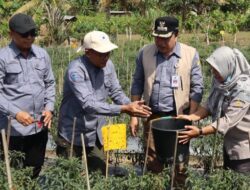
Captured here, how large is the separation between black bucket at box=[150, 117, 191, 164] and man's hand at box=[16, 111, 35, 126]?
0.75 metres

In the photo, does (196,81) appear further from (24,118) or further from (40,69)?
(24,118)

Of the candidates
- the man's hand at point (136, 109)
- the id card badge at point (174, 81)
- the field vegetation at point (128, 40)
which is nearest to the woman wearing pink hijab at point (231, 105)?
the field vegetation at point (128, 40)

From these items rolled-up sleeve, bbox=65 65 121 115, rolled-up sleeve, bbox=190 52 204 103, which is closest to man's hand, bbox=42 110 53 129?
rolled-up sleeve, bbox=65 65 121 115

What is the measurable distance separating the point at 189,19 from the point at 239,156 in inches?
729

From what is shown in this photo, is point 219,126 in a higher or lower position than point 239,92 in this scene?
lower

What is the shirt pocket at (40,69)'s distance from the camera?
3.28 metres

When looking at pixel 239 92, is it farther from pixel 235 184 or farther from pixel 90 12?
pixel 90 12

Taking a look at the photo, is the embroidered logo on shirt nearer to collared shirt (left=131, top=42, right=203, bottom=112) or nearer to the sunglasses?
the sunglasses

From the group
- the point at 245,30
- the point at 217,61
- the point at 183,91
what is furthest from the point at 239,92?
the point at 245,30

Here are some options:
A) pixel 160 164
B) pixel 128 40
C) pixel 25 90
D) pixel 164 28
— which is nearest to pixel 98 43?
pixel 164 28

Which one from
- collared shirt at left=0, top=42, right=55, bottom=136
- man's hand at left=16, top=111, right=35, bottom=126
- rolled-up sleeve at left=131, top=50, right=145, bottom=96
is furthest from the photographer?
rolled-up sleeve at left=131, top=50, right=145, bottom=96

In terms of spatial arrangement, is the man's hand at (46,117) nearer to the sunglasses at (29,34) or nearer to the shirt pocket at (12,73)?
the shirt pocket at (12,73)

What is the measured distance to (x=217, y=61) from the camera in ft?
9.14

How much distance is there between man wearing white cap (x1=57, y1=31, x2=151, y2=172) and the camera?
3074mm
